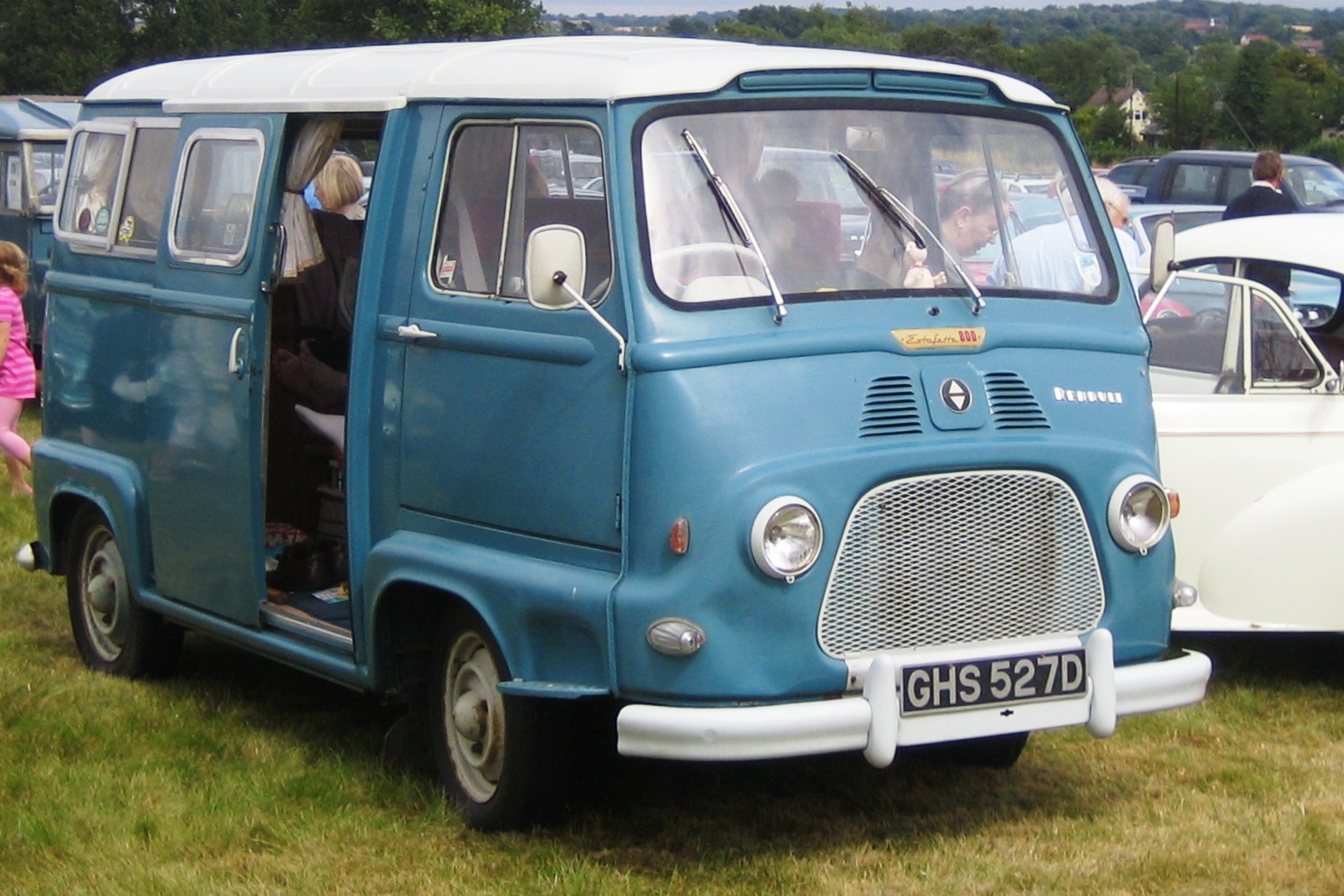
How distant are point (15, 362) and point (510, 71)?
21.0ft

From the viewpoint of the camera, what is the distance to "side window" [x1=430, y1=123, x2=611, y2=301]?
5.20 m

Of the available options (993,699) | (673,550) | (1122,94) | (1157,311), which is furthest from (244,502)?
(1122,94)

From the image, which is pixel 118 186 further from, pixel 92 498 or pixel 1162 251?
pixel 1162 251

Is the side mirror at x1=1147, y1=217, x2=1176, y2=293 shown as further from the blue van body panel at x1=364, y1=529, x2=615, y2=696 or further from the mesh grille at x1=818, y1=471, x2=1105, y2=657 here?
the blue van body panel at x1=364, y1=529, x2=615, y2=696

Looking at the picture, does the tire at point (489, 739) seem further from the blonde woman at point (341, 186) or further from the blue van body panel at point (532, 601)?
the blonde woman at point (341, 186)

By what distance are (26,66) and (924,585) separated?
82.8 meters

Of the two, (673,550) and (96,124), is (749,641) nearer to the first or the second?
(673,550)

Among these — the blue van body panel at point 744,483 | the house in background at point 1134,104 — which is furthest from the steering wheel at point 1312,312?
the house in background at point 1134,104

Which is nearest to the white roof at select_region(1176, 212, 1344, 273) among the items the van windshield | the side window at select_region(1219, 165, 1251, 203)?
the van windshield

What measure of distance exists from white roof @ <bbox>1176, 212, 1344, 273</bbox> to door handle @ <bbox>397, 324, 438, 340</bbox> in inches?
140

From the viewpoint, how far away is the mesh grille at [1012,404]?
5156 millimetres

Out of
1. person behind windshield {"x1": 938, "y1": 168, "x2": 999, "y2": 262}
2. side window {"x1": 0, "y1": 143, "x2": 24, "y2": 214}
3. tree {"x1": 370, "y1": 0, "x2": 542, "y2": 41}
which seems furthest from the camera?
tree {"x1": 370, "y1": 0, "x2": 542, "y2": 41}

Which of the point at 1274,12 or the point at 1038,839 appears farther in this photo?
the point at 1274,12

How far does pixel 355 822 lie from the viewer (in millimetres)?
5633
